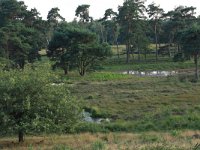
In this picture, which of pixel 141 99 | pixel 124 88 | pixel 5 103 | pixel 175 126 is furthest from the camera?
pixel 124 88

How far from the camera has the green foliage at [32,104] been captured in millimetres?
22547

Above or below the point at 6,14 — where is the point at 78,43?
below

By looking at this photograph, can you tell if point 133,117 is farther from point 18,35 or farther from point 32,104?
point 18,35

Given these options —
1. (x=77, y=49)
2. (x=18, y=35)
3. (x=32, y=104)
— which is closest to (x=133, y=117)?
(x=32, y=104)

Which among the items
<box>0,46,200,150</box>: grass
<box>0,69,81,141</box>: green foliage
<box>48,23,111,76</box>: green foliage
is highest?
<box>48,23,111,76</box>: green foliage

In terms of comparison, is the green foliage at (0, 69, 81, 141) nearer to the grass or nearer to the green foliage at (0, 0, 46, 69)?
the grass

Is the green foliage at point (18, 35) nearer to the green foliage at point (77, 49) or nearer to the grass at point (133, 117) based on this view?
the green foliage at point (77, 49)

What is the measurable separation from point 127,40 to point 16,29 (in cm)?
2745

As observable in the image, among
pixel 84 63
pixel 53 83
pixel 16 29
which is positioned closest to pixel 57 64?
pixel 84 63

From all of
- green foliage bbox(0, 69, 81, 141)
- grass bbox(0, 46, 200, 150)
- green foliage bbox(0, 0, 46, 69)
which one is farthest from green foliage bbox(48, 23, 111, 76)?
green foliage bbox(0, 69, 81, 141)

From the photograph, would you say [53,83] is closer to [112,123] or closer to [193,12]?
[112,123]

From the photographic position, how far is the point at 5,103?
75.4 ft

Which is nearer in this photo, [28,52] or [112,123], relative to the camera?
[112,123]

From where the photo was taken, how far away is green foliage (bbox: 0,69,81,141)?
22547mm
